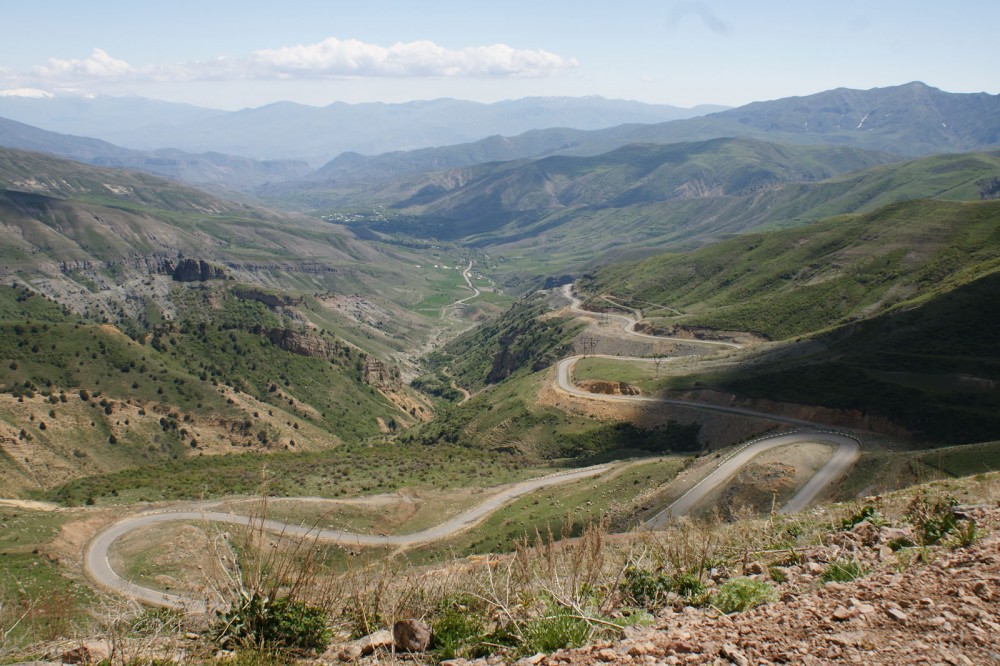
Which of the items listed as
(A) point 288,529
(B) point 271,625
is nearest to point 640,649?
(B) point 271,625

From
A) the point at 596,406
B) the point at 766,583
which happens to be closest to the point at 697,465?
the point at 596,406

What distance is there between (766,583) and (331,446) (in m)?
80.3

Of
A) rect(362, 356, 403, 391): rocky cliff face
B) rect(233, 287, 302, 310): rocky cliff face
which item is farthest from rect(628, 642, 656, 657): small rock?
rect(233, 287, 302, 310): rocky cliff face

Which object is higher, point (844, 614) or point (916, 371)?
point (844, 614)

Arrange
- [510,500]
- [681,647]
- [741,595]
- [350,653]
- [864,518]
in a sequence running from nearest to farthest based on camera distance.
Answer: [681,647]
[350,653]
[741,595]
[864,518]
[510,500]

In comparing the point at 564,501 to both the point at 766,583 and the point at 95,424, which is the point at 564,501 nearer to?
the point at 766,583

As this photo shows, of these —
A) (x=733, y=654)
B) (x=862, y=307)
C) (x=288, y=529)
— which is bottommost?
(x=288, y=529)

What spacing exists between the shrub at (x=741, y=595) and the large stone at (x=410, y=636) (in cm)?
422

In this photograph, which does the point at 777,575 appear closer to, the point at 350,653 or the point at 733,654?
the point at 733,654

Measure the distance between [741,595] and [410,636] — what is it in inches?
191

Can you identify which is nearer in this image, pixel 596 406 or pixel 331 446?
pixel 596 406

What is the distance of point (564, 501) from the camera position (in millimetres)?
48500

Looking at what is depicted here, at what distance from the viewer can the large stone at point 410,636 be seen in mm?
9156

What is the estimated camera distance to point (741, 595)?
9.84m
